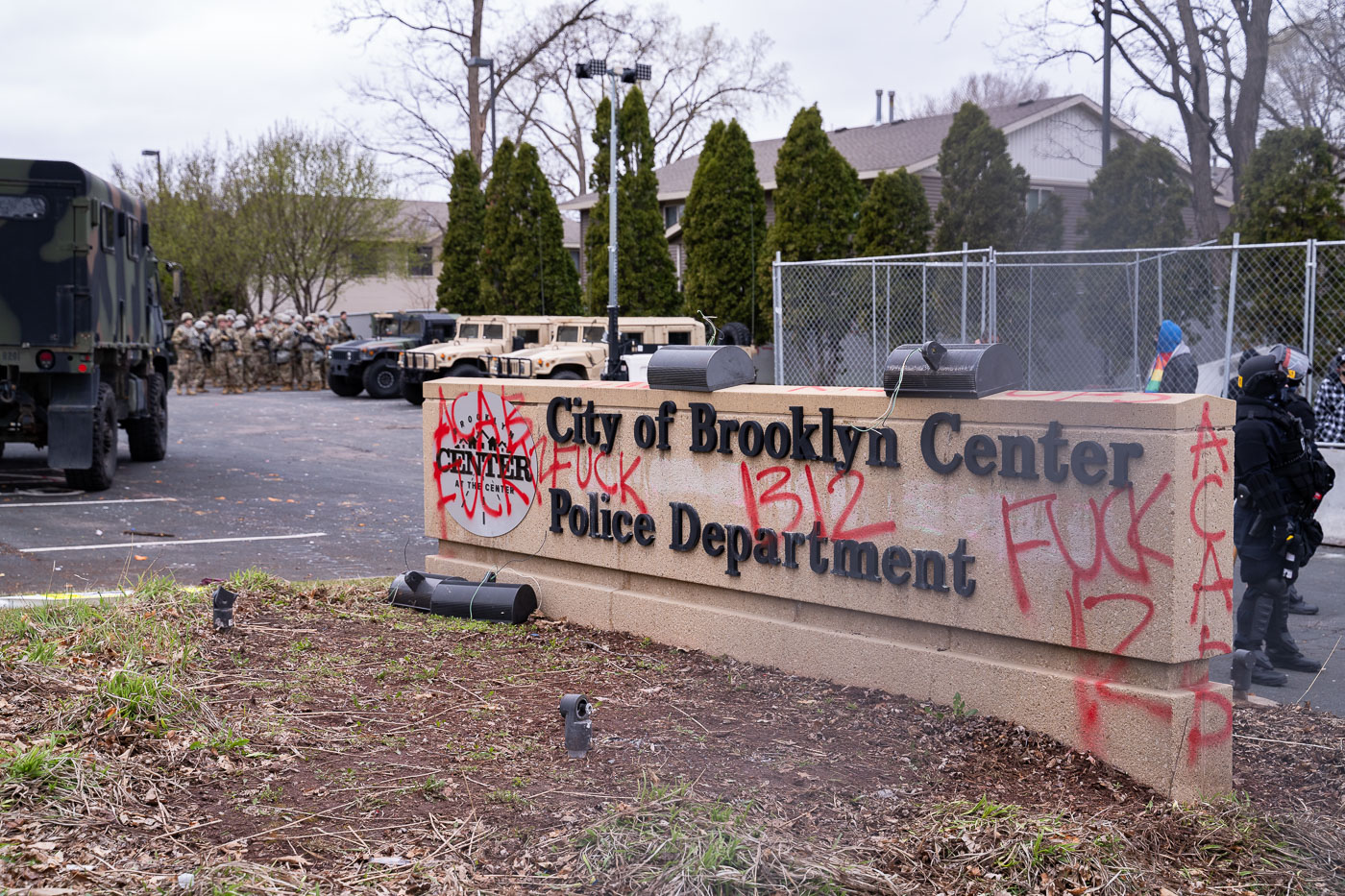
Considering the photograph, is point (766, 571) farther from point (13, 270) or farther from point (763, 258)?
point (763, 258)

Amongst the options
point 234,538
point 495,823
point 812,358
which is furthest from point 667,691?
point 812,358

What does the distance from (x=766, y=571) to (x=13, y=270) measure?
30.8ft

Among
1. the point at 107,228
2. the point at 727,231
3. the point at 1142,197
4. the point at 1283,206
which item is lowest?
the point at 107,228

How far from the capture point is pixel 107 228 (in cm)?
1299

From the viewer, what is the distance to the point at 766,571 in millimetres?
5801

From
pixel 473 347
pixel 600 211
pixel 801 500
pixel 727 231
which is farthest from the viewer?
pixel 600 211

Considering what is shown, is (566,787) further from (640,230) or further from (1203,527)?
(640,230)

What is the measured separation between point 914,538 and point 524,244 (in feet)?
95.8

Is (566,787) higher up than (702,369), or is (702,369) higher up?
(702,369)

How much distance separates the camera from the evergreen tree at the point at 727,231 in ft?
93.1

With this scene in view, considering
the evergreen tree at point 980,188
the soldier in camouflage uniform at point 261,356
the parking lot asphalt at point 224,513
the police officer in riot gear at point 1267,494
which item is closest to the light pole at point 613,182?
the parking lot asphalt at point 224,513

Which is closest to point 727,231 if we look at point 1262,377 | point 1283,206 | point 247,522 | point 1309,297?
point 1283,206

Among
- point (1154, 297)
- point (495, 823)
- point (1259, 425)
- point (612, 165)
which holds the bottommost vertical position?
point (495, 823)

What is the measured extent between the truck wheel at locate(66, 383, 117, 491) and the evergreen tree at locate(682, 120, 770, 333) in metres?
17.0
